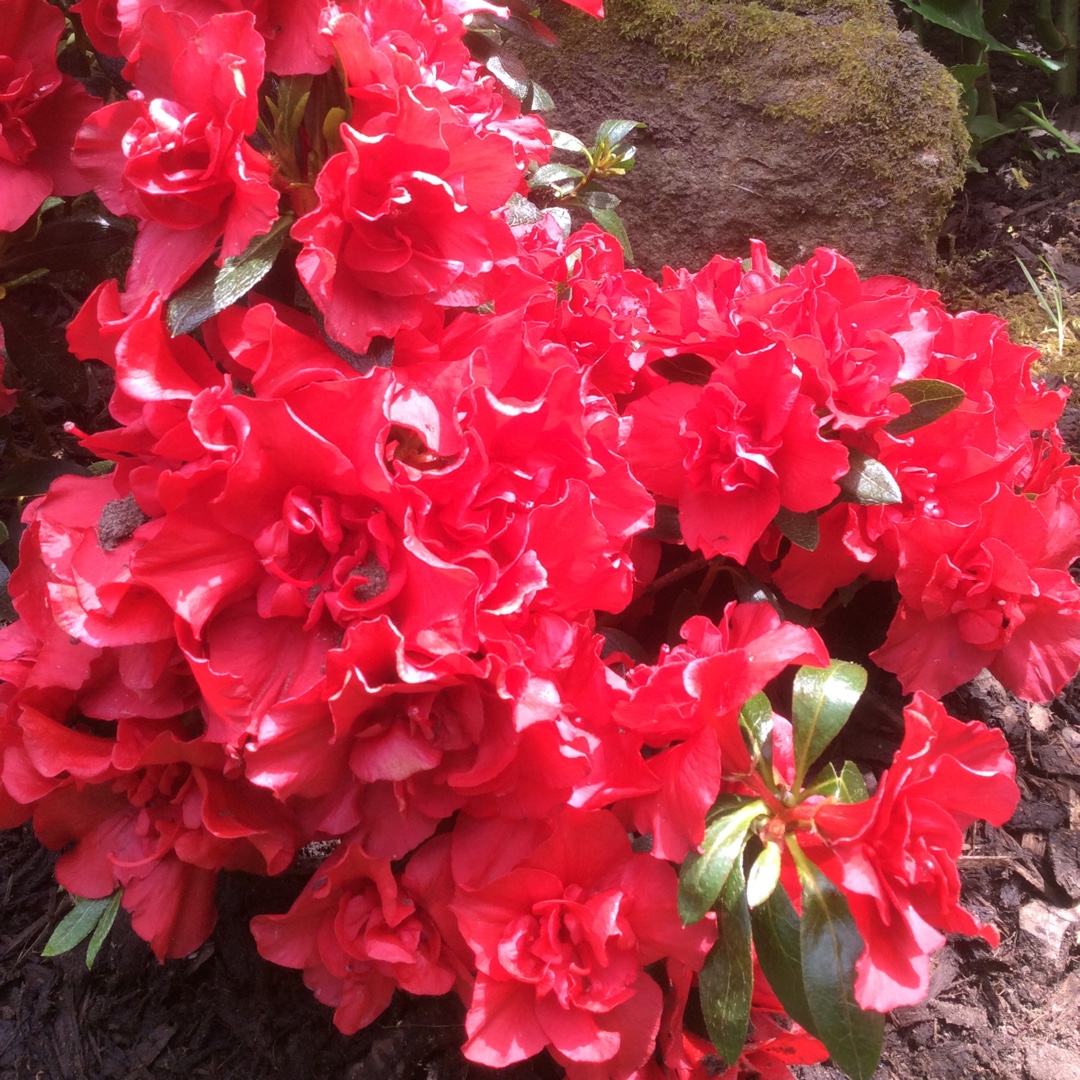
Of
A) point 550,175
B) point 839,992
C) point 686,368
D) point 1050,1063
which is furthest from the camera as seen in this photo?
point 550,175

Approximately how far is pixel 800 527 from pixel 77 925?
981mm

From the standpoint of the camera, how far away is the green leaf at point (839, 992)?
2.66ft

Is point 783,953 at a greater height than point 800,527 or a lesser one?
lesser

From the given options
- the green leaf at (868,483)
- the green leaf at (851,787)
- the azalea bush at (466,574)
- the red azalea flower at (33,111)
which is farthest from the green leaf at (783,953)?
the red azalea flower at (33,111)

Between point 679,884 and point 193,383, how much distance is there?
654 millimetres

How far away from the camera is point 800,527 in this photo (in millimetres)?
1053

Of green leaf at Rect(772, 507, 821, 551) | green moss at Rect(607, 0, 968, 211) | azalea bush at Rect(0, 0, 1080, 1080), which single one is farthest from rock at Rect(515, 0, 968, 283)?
green leaf at Rect(772, 507, 821, 551)

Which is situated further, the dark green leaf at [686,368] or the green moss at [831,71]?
the green moss at [831,71]

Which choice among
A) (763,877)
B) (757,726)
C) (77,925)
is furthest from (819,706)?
(77,925)

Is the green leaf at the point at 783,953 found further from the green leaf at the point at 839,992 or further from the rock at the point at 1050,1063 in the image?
the rock at the point at 1050,1063

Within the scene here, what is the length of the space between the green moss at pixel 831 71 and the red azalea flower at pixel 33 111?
4.22 feet

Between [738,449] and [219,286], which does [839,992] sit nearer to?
[738,449]

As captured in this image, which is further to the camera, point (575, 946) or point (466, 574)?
point (575, 946)

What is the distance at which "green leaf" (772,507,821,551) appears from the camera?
104 cm
